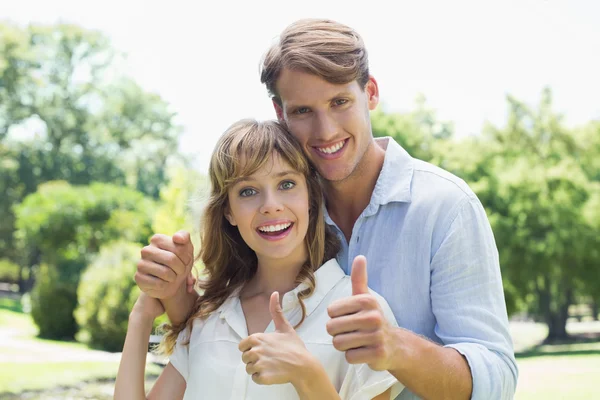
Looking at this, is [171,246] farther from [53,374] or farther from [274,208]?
[53,374]

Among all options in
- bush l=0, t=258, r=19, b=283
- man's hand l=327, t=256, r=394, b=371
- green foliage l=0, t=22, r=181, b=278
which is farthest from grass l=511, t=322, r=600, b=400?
bush l=0, t=258, r=19, b=283

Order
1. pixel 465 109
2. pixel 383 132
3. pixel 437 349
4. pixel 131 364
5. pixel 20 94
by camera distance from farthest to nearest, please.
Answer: pixel 20 94, pixel 465 109, pixel 383 132, pixel 131 364, pixel 437 349

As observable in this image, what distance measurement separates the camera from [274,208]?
2266 mm

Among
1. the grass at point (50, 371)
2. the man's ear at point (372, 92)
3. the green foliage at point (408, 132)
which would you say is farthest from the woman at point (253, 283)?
the green foliage at point (408, 132)

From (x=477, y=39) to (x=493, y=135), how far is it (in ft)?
27.6

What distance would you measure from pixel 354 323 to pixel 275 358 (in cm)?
26

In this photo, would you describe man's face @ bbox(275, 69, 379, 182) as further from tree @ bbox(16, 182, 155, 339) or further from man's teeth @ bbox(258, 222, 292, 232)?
tree @ bbox(16, 182, 155, 339)

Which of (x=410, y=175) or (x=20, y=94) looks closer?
(x=410, y=175)

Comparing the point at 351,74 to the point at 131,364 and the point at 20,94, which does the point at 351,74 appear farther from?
the point at 20,94

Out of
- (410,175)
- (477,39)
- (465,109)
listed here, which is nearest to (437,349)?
(410,175)

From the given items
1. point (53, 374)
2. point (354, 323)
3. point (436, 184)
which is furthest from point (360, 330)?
point (53, 374)

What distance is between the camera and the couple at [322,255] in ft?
7.11

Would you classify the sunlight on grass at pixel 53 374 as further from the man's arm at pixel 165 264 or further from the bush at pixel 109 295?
the man's arm at pixel 165 264

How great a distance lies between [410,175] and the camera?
2.51 meters
